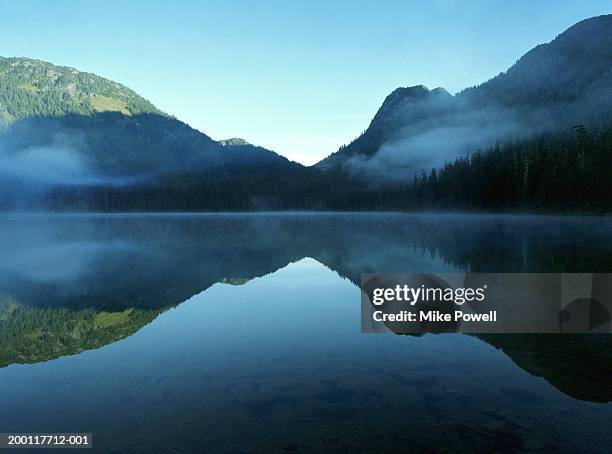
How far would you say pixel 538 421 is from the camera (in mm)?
9750

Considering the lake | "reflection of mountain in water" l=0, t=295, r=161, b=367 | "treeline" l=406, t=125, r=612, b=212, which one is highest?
"treeline" l=406, t=125, r=612, b=212

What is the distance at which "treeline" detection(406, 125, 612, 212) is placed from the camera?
10512 cm

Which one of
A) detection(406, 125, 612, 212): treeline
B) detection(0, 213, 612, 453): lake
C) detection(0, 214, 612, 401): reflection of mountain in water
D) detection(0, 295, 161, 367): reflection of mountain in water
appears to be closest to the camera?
detection(0, 213, 612, 453): lake

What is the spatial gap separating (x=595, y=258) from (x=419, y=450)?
32.7 meters

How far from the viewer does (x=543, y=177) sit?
11294 cm

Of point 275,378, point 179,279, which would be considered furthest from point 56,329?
point 275,378

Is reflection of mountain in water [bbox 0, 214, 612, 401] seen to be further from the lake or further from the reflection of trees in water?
the lake

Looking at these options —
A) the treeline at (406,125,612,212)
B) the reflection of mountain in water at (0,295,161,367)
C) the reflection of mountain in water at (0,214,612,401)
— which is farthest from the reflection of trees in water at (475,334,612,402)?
the treeline at (406,125,612,212)

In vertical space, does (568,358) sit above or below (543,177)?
below

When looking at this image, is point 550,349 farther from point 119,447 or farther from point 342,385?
point 119,447

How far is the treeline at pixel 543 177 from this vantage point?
105 m

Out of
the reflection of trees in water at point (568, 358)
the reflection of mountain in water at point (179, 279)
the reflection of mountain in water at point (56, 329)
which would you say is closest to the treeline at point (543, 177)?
the reflection of mountain in water at point (179, 279)

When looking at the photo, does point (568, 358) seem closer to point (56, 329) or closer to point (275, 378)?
point (275, 378)

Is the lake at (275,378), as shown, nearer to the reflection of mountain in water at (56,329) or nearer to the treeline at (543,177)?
the reflection of mountain in water at (56,329)
